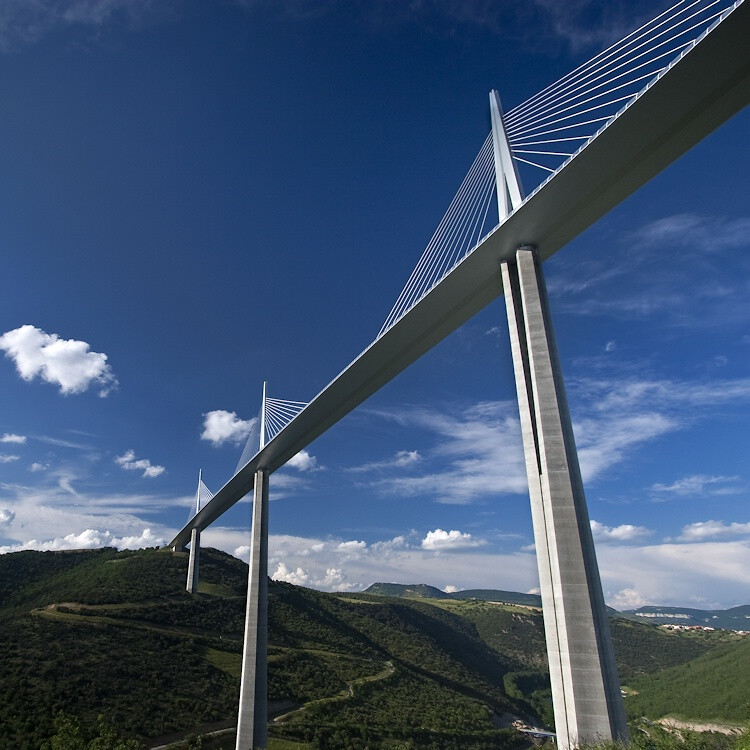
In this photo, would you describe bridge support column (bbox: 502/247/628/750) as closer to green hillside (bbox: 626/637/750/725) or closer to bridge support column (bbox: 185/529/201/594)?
green hillside (bbox: 626/637/750/725)

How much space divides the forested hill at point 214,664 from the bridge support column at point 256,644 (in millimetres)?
4440

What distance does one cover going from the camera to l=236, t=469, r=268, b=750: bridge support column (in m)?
30.5

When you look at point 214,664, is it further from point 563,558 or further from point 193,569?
point 563,558

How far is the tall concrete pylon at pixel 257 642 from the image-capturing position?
30.5m

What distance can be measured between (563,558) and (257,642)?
88.0ft

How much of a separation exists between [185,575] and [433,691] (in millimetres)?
35605

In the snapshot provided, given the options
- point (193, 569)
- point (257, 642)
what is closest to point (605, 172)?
point (257, 642)

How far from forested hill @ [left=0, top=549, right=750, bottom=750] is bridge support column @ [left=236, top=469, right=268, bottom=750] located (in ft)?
14.6

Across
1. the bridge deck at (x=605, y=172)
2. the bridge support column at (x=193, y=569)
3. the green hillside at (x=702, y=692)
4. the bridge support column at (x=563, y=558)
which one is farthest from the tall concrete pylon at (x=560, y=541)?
the bridge support column at (x=193, y=569)

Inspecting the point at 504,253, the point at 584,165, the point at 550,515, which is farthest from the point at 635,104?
the point at 550,515

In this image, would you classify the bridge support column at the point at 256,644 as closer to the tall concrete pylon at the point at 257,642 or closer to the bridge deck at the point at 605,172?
the tall concrete pylon at the point at 257,642

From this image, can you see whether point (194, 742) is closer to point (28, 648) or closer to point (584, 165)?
point (28, 648)

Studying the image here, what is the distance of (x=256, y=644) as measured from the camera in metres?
33.2

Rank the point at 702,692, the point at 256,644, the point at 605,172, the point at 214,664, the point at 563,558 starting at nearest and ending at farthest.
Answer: the point at 563,558 → the point at 605,172 → the point at 256,644 → the point at 214,664 → the point at 702,692
